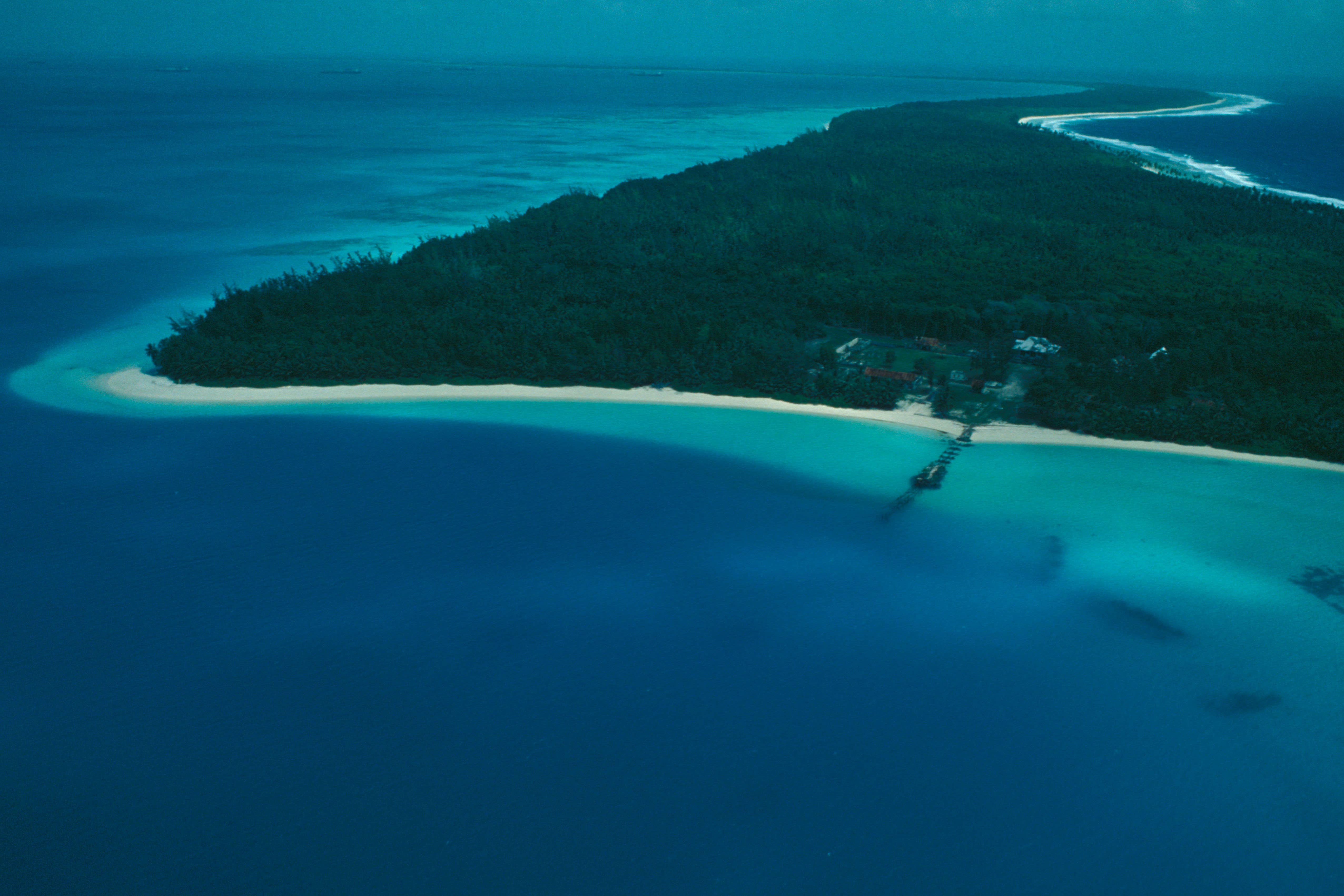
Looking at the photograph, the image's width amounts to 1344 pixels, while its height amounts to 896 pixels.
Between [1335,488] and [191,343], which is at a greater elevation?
[191,343]

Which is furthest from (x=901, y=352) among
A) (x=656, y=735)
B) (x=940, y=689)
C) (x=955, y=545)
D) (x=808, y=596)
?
(x=656, y=735)

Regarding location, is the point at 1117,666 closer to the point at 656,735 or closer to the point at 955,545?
the point at 955,545

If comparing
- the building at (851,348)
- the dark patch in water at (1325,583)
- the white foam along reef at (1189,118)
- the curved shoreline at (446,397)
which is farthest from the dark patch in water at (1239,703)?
the white foam along reef at (1189,118)

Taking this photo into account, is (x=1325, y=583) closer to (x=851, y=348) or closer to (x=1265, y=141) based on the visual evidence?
(x=851, y=348)

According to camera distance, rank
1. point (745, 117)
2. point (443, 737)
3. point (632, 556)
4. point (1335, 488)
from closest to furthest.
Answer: point (443, 737)
point (632, 556)
point (1335, 488)
point (745, 117)

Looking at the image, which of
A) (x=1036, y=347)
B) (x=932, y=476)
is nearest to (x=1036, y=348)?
(x=1036, y=347)
